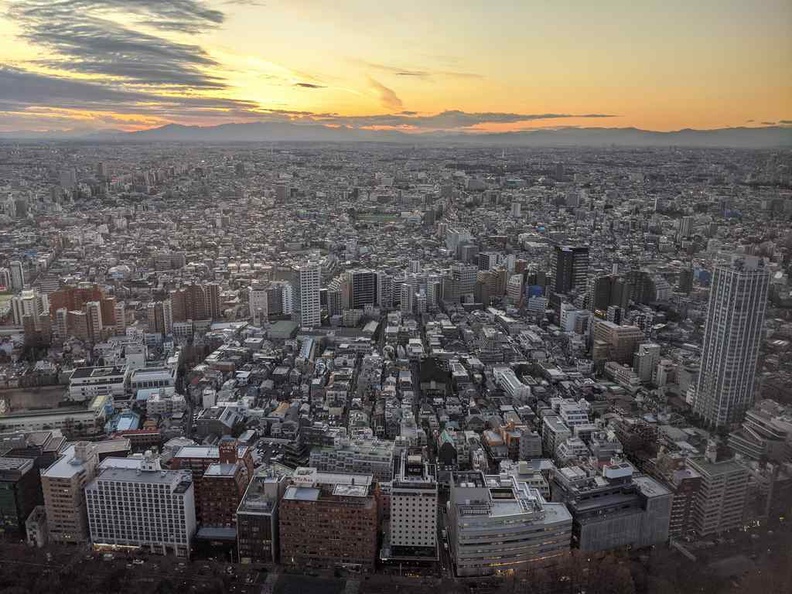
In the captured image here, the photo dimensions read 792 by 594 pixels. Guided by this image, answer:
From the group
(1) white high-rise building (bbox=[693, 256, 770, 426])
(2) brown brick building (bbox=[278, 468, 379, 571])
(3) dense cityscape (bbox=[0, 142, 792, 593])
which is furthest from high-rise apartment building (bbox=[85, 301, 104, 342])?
(1) white high-rise building (bbox=[693, 256, 770, 426])

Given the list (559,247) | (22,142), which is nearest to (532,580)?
(559,247)

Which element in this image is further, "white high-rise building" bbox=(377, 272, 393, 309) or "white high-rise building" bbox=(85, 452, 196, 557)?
"white high-rise building" bbox=(377, 272, 393, 309)

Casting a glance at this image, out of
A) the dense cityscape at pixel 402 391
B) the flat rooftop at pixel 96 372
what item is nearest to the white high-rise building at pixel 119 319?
the dense cityscape at pixel 402 391

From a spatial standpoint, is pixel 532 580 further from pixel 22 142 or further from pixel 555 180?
pixel 555 180

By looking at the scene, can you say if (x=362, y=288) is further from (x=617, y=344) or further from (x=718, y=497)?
(x=718, y=497)

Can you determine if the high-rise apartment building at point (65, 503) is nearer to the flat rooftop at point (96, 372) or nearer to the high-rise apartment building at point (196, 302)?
the flat rooftop at point (96, 372)

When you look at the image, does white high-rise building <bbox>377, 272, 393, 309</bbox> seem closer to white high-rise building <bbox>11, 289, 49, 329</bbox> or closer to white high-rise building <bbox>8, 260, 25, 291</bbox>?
white high-rise building <bbox>11, 289, 49, 329</bbox>

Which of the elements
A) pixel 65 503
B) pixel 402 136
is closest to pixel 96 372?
pixel 65 503
